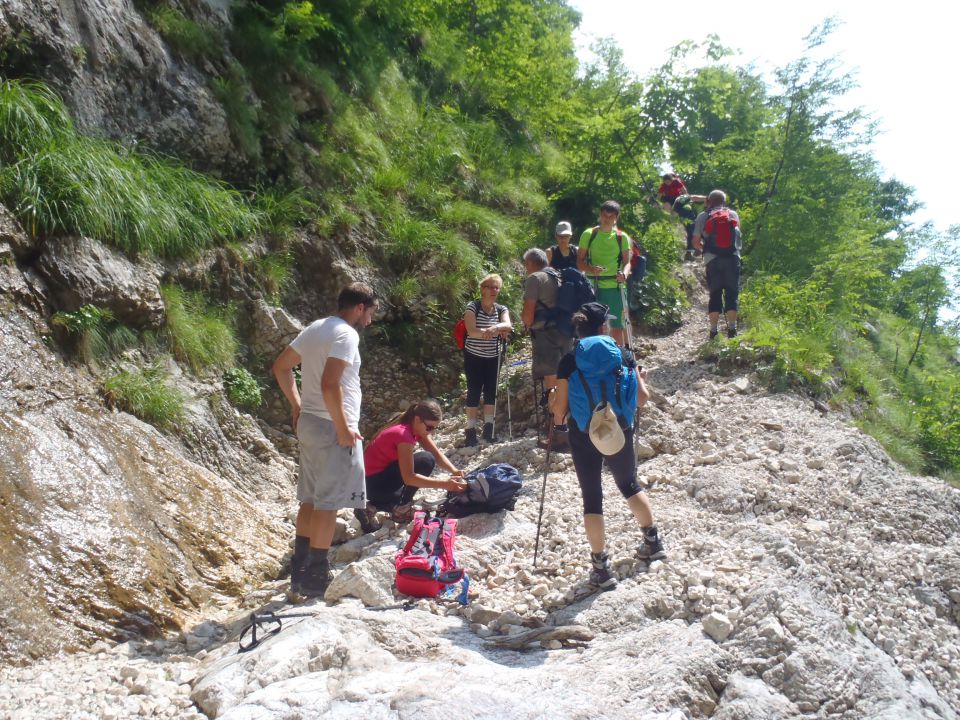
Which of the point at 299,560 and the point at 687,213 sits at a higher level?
the point at 687,213

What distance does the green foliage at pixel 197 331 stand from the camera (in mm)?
7164

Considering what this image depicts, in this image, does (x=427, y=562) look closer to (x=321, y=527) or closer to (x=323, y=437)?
(x=321, y=527)

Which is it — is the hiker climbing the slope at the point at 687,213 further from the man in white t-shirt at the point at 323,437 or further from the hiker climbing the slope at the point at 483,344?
the man in white t-shirt at the point at 323,437

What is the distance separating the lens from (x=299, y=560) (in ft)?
16.8

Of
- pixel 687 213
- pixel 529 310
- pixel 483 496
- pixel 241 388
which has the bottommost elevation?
pixel 483 496

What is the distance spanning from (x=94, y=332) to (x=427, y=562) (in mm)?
3435

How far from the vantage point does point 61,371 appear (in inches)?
A: 226

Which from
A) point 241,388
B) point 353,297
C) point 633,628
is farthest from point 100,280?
point 633,628

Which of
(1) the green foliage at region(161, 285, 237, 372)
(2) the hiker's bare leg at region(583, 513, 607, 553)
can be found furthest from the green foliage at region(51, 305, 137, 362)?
(2) the hiker's bare leg at region(583, 513, 607, 553)

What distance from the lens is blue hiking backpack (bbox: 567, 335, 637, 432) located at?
4973 millimetres

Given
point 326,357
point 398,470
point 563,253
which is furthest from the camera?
point 563,253

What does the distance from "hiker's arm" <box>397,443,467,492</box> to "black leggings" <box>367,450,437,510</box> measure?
15 centimetres


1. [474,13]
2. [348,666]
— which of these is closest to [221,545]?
[348,666]

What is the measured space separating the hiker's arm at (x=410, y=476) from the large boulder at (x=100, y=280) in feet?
8.82
